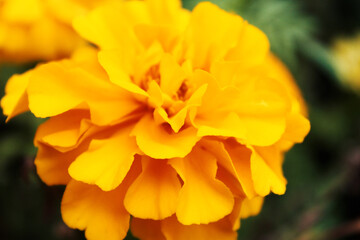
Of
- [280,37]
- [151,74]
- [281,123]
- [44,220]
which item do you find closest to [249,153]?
[281,123]

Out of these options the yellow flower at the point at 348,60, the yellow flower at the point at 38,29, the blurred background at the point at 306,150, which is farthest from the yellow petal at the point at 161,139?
the yellow flower at the point at 348,60

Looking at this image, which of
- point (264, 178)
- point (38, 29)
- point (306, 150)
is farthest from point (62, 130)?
point (306, 150)

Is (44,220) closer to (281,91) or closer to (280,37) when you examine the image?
(281,91)

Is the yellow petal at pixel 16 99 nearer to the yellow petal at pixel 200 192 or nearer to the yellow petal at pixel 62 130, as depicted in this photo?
A: the yellow petal at pixel 62 130

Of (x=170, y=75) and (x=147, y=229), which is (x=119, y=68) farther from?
(x=147, y=229)

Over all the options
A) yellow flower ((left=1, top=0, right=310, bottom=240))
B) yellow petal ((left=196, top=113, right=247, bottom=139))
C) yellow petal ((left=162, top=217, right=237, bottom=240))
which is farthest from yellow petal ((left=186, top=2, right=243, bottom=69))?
yellow petal ((left=162, top=217, right=237, bottom=240))

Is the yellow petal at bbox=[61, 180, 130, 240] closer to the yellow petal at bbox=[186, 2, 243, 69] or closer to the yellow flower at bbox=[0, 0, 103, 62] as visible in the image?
the yellow petal at bbox=[186, 2, 243, 69]
